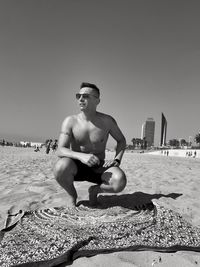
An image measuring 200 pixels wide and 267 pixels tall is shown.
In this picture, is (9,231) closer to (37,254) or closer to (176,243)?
(37,254)

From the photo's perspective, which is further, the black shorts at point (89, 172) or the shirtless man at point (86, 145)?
the black shorts at point (89, 172)

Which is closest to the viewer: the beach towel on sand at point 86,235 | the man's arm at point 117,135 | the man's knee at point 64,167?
the beach towel on sand at point 86,235

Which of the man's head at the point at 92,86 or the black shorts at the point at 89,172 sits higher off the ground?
the man's head at the point at 92,86

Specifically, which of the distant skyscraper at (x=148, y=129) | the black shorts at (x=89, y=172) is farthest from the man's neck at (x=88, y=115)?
→ the distant skyscraper at (x=148, y=129)

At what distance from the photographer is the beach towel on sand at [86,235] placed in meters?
1.77

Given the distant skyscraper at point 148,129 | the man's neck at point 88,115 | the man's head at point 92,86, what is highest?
the distant skyscraper at point 148,129

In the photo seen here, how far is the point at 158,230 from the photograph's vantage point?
220 centimetres

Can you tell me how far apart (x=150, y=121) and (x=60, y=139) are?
19981 centimetres

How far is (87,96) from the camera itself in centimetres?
310

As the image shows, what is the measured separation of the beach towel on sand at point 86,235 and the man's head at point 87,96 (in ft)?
4.15

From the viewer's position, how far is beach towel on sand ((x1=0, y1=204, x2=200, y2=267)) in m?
1.77

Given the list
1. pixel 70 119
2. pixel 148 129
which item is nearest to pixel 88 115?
pixel 70 119

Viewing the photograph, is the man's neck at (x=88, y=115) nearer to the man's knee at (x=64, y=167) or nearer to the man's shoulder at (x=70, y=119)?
the man's shoulder at (x=70, y=119)

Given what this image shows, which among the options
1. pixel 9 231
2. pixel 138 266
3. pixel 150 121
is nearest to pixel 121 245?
pixel 138 266
